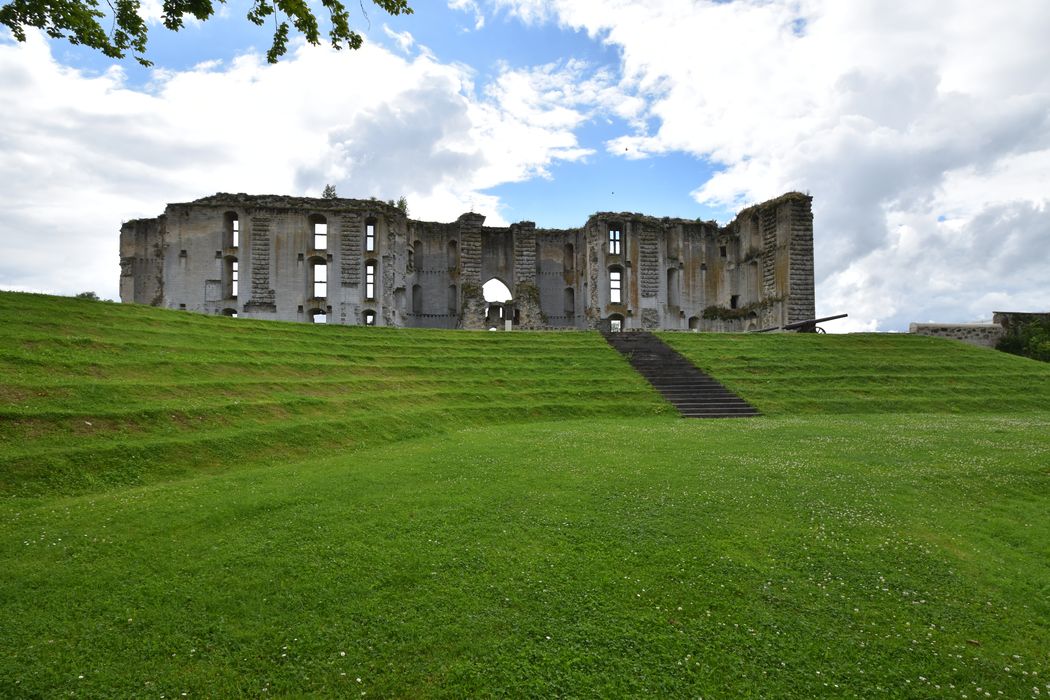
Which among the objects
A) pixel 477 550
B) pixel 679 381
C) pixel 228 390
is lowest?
pixel 477 550

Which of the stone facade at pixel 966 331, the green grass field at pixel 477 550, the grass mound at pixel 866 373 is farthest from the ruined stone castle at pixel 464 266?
the green grass field at pixel 477 550

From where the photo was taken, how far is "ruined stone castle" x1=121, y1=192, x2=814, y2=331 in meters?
44.1

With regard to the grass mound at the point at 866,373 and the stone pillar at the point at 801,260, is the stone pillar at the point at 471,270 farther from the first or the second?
the stone pillar at the point at 801,260

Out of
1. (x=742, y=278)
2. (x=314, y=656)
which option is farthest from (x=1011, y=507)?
(x=742, y=278)

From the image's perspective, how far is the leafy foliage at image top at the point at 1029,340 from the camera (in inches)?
1527

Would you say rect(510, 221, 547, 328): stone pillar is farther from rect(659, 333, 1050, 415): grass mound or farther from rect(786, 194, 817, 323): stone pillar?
rect(786, 194, 817, 323): stone pillar

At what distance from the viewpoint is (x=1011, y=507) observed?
31.2ft

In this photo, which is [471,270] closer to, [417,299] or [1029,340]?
[417,299]

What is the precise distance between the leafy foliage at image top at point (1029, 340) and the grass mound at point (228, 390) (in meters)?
30.8

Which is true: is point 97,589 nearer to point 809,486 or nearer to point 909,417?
point 809,486

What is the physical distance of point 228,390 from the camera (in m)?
16.4

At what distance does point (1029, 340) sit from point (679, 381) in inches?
1229

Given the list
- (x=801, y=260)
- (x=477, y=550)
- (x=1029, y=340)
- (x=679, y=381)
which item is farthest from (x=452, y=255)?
(x=477, y=550)

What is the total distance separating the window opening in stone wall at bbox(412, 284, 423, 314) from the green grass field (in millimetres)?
34311
